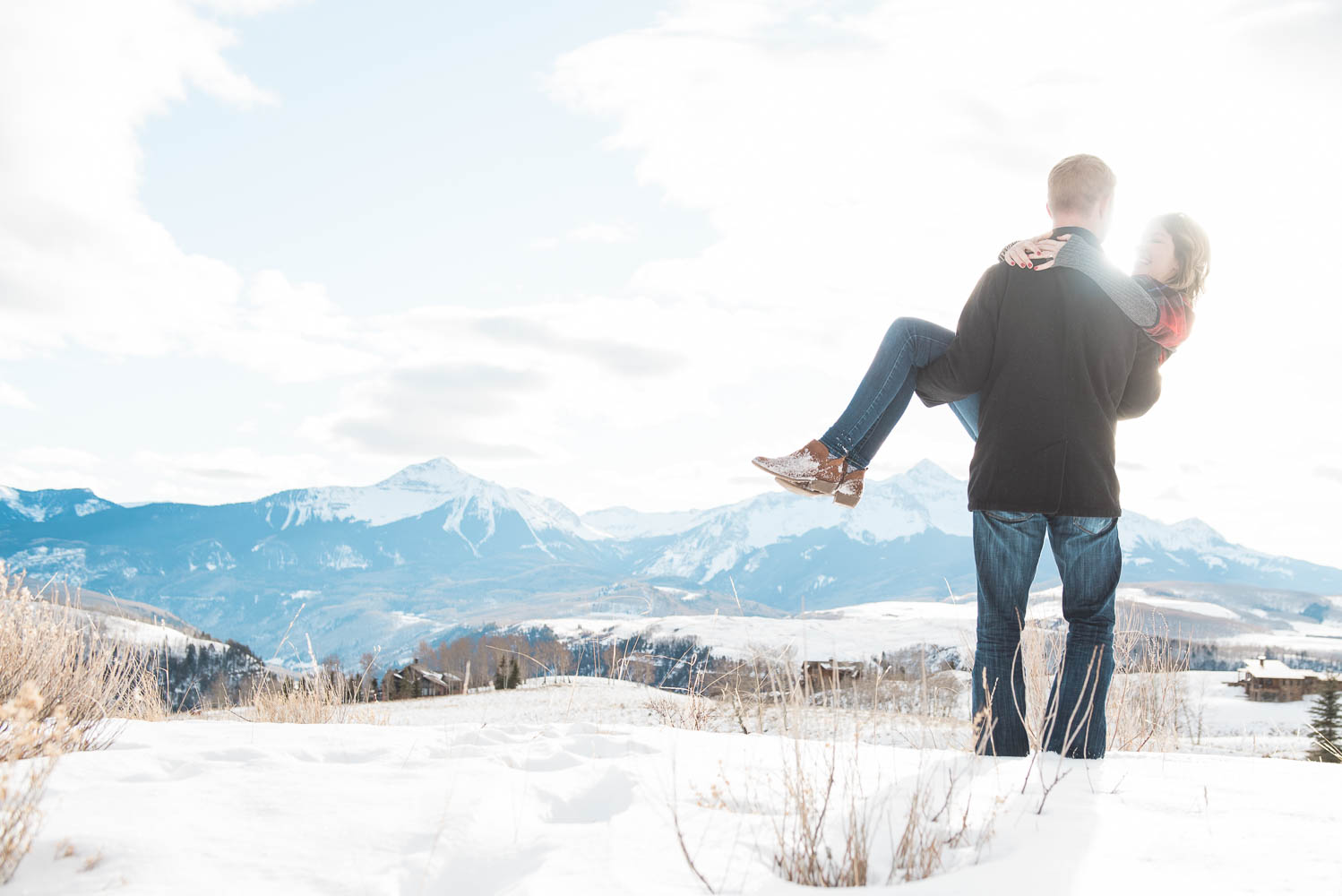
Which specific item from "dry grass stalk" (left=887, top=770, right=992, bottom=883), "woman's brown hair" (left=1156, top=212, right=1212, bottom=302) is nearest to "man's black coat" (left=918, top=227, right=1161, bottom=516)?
"woman's brown hair" (left=1156, top=212, right=1212, bottom=302)

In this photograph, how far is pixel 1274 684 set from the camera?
50.0 m

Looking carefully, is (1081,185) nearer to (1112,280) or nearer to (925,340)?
(1112,280)

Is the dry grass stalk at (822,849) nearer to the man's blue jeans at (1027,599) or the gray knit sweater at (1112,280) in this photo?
the man's blue jeans at (1027,599)

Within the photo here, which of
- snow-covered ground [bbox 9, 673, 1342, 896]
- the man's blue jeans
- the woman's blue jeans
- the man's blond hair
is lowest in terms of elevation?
snow-covered ground [bbox 9, 673, 1342, 896]

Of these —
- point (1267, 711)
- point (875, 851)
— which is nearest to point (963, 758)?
point (875, 851)

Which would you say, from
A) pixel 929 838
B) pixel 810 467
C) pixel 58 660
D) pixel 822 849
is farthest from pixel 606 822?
pixel 58 660

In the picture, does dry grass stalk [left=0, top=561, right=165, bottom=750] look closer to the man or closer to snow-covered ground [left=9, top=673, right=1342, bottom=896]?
snow-covered ground [left=9, top=673, right=1342, bottom=896]

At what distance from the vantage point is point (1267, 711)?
44875 millimetres

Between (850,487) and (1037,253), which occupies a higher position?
(1037,253)

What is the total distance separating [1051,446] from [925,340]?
560 millimetres

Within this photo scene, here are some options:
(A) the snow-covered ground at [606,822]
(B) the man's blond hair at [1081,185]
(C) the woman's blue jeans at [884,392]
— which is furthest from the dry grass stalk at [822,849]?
(B) the man's blond hair at [1081,185]

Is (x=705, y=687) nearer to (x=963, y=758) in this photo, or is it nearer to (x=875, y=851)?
(x=963, y=758)

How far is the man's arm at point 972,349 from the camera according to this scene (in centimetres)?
286

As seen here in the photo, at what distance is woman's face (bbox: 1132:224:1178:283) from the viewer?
3041mm
